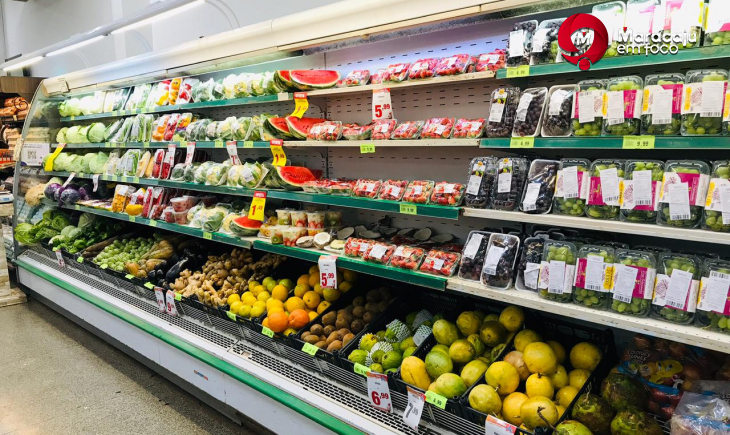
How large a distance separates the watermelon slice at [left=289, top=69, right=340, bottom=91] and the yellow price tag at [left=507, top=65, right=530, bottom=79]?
128 centimetres

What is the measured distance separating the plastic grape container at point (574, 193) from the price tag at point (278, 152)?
1738 mm

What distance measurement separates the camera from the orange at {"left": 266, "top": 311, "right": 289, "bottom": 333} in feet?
9.05

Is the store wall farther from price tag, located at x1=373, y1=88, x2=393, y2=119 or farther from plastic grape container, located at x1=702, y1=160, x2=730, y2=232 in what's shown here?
plastic grape container, located at x1=702, y1=160, x2=730, y2=232

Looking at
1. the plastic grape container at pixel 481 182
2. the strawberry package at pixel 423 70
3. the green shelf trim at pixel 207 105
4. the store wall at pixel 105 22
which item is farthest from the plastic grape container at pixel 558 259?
the store wall at pixel 105 22

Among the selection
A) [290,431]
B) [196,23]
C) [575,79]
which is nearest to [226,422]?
[290,431]

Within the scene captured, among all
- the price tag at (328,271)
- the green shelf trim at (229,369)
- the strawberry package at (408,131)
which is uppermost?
the strawberry package at (408,131)

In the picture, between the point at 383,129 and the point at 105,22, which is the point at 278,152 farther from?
the point at 105,22

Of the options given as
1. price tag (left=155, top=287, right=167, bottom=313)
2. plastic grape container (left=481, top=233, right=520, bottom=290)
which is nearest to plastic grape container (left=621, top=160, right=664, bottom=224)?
plastic grape container (left=481, top=233, right=520, bottom=290)

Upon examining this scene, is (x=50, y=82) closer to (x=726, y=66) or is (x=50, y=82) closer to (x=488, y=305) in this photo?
(x=488, y=305)

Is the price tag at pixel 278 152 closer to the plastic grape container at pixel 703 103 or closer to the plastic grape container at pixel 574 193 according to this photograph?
the plastic grape container at pixel 574 193

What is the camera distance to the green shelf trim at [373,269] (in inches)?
88.1

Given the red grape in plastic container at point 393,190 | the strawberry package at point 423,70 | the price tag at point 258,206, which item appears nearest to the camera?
the strawberry package at point 423,70

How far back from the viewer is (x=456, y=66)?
2.31 m

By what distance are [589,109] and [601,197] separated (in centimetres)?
34
